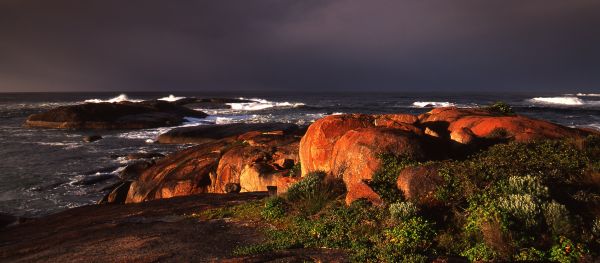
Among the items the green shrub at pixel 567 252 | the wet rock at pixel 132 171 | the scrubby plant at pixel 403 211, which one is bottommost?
the wet rock at pixel 132 171

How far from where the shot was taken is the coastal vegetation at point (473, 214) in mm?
6867

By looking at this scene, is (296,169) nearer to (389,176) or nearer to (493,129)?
(389,176)

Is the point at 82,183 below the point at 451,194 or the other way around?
below

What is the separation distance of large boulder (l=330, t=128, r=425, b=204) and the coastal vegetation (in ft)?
1.29

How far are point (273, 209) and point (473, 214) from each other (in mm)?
5574

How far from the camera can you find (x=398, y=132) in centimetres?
1227

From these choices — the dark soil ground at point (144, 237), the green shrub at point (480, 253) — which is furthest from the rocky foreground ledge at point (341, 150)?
the dark soil ground at point (144, 237)

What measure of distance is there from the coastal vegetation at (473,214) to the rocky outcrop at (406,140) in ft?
1.34

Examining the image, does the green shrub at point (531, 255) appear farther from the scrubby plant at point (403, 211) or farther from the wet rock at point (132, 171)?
the wet rock at point (132, 171)

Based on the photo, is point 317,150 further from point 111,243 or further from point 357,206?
point 111,243

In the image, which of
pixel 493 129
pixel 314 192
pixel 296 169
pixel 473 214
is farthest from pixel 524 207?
pixel 296 169

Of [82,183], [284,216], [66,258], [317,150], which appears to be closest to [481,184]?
[284,216]

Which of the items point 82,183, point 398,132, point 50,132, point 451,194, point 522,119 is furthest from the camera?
point 50,132

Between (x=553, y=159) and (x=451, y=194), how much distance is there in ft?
12.3
